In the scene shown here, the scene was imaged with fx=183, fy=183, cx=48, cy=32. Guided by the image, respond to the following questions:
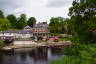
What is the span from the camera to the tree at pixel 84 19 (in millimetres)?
18250

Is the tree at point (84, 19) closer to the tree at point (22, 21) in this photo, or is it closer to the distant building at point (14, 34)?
the distant building at point (14, 34)

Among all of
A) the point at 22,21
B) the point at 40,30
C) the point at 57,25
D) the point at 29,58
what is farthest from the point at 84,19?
the point at 22,21

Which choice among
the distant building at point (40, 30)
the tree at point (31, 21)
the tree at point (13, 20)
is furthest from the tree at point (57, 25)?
the tree at point (13, 20)

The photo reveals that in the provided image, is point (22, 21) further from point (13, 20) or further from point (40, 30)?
point (40, 30)

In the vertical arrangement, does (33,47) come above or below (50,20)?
below

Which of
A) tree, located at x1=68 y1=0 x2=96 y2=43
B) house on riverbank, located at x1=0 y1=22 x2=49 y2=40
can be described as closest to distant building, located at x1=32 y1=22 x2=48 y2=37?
house on riverbank, located at x1=0 y1=22 x2=49 y2=40

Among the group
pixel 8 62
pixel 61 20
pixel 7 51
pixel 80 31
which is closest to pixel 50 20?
pixel 61 20

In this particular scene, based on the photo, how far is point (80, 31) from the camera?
19359 millimetres

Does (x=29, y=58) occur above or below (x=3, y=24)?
below

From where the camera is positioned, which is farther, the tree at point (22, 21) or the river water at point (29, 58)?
the tree at point (22, 21)

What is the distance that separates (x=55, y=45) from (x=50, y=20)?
2161 cm

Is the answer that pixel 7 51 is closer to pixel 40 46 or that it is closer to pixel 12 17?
pixel 40 46

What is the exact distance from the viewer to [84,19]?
20.0 m

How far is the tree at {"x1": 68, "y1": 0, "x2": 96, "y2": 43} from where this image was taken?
1825 centimetres
